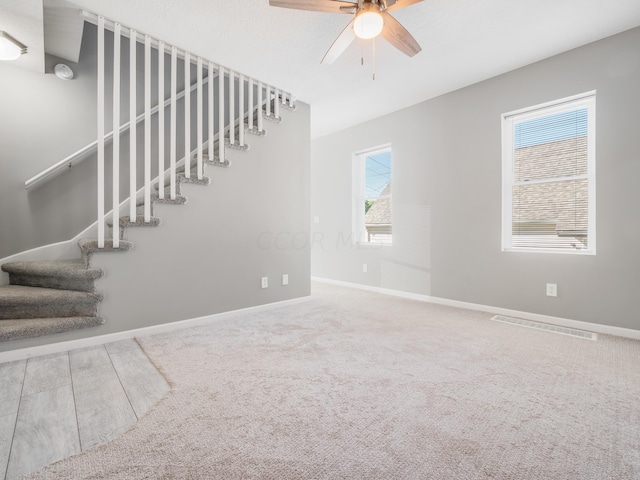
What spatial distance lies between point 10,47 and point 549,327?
204 inches

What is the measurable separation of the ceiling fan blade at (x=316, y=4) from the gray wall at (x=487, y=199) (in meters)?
2.31

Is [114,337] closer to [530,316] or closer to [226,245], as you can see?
[226,245]

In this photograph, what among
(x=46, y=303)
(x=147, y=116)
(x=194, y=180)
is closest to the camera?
(x=46, y=303)

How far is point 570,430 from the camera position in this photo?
138 centimetres

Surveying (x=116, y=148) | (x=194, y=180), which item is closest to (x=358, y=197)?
(x=194, y=180)

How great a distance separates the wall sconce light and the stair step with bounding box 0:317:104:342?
6.98 feet

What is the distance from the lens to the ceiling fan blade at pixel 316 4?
186 cm

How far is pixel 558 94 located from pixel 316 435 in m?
3.64

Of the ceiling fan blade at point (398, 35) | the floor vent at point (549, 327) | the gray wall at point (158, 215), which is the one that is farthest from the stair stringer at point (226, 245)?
the floor vent at point (549, 327)

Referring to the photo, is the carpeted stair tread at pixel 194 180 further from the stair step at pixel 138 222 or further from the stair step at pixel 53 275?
the stair step at pixel 53 275

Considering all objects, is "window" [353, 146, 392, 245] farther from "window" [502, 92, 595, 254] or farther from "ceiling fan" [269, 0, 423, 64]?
"ceiling fan" [269, 0, 423, 64]

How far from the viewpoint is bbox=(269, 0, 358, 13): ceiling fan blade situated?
1.86 m

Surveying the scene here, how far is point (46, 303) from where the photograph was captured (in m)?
2.38

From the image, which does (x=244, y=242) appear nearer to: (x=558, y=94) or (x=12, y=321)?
(x=12, y=321)
